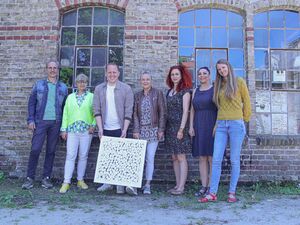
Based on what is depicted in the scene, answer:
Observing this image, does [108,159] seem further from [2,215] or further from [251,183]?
[251,183]

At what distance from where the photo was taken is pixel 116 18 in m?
7.25

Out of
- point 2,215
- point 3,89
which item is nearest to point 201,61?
point 3,89

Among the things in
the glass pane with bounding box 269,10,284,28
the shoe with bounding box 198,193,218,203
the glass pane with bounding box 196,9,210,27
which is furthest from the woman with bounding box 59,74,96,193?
the glass pane with bounding box 269,10,284,28

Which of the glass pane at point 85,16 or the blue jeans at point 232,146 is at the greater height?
the glass pane at point 85,16

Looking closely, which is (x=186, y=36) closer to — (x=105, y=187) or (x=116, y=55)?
(x=116, y=55)

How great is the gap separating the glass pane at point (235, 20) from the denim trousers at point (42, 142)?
4218 millimetres

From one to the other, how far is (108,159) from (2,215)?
73.3 inches

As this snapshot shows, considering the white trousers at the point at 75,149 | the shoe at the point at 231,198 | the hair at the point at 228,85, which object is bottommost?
the shoe at the point at 231,198

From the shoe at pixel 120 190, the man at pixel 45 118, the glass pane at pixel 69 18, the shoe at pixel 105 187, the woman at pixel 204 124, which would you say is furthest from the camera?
the glass pane at pixel 69 18

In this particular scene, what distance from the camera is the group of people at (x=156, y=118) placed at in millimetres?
5199

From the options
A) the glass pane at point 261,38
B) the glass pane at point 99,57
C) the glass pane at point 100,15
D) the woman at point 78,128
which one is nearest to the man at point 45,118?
the woman at point 78,128

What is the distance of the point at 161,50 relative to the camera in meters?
6.94

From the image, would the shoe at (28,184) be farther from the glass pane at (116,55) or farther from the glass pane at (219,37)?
the glass pane at (219,37)

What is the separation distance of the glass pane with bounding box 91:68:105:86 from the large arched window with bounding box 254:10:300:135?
3.33 metres
